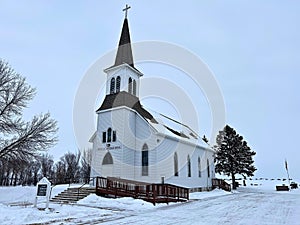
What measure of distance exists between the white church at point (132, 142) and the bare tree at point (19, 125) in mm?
4298

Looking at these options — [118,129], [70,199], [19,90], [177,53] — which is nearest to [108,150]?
[118,129]

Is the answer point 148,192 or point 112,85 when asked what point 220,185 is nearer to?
point 112,85

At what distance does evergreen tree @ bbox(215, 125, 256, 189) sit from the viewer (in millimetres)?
35625

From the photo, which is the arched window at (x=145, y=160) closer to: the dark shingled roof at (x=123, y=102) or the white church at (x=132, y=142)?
the white church at (x=132, y=142)

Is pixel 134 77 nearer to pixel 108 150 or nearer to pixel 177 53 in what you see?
pixel 177 53

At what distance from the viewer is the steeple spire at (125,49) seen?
2559 cm

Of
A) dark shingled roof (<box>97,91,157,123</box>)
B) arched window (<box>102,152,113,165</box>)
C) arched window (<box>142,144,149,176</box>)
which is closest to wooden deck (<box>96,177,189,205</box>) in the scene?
arched window (<box>142,144,149,176</box>)

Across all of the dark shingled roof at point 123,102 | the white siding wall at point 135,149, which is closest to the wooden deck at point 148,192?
the white siding wall at point 135,149

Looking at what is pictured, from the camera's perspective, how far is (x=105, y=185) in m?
18.7

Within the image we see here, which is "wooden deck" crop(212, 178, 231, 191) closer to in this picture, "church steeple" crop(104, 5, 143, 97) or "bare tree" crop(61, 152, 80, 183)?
"church steeple" crop(104, 5, 143, 97)

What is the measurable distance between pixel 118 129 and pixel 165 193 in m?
7.41

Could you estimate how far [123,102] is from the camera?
22.2 meters

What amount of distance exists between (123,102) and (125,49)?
23.8ft

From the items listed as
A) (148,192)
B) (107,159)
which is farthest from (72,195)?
(148,192)
